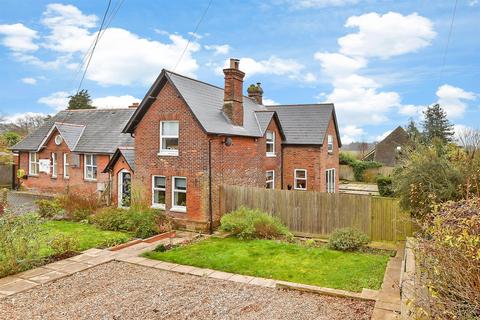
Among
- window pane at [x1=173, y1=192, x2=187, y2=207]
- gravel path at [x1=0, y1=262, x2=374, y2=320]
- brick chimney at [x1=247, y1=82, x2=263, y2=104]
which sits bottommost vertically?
gravel path at [x1=0, y1=262, x2=374, y2=320]

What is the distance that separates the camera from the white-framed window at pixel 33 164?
27228 mm

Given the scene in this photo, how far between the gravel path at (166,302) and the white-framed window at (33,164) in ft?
73.3

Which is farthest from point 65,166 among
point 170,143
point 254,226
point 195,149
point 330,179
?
point 330,179

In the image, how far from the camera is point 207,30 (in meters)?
11.3

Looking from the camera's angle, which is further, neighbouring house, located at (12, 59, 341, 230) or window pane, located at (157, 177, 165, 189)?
window pane, located at (157, 177, 165, 189)

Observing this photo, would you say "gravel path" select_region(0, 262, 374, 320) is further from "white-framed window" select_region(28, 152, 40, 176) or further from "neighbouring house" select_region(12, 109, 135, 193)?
"white-framed window" select_region(28, 152, 40, 176)

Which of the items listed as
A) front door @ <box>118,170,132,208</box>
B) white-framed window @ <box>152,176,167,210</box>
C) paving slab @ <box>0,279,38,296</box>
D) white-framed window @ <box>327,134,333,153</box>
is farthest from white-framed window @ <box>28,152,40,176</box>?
white-framed window @ <box>327,134,333,153</box>

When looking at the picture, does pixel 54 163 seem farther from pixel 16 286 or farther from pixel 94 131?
pixel 16 286

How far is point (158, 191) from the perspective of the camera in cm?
1617

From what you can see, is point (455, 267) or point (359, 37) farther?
point (359, 37)

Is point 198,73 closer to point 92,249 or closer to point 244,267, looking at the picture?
point 92,249

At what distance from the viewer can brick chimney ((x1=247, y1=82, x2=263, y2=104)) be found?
81.1 ft

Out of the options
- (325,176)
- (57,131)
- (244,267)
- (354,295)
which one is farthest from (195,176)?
(57,131)

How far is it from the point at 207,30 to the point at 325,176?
14.1 meters
